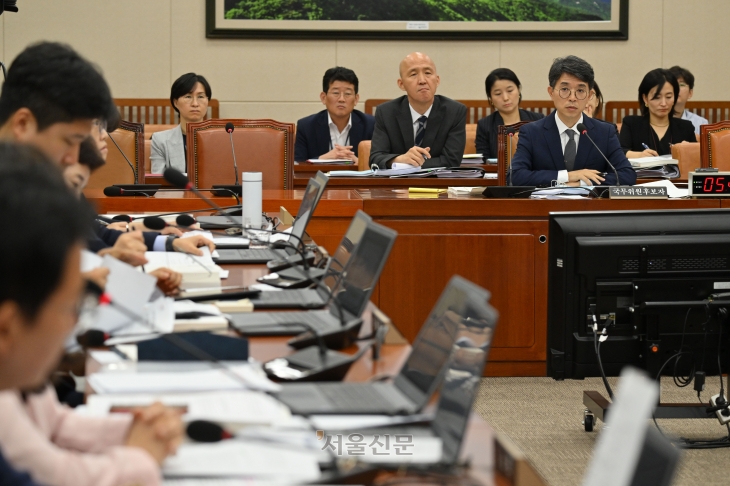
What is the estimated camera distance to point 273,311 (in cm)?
203

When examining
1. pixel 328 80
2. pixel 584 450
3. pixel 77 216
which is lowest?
pixel 584 450

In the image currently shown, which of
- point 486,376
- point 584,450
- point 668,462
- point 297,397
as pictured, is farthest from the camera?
point 486,376

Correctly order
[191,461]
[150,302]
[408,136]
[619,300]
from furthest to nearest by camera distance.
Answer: [408,136], [619,300], [150,302], [191,461]

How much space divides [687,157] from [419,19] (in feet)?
10.8

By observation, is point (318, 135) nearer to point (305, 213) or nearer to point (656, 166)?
point (656, 166)

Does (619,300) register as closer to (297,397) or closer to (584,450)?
(584,450)

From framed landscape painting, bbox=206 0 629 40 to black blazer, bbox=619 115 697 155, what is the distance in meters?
1.93

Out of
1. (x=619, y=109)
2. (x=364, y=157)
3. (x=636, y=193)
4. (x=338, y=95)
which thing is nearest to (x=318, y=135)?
(x=338, y=95)

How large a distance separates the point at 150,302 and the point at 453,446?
98 centimetres

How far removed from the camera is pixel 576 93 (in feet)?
13.8

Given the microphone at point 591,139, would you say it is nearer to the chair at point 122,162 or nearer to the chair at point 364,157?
the chair at point 364,157

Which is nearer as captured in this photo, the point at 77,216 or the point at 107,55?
the point at 77,216

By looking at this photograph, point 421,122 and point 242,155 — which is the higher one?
point 421,122

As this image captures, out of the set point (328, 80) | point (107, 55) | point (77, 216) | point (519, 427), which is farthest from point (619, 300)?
point (107, 55)
